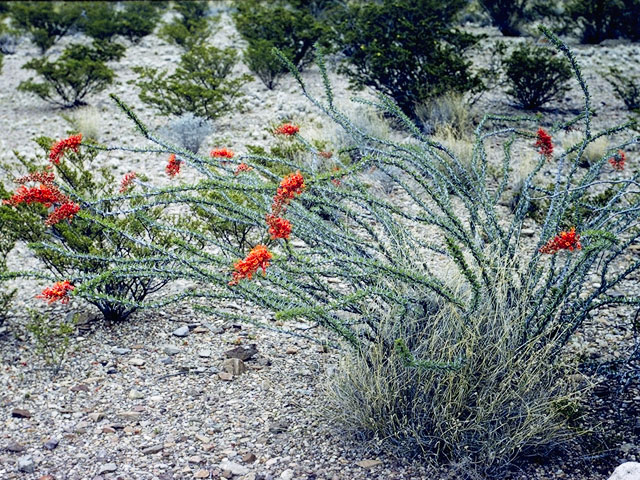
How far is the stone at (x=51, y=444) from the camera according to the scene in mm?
3180

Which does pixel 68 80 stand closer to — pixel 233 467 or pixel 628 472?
pixel 233 467

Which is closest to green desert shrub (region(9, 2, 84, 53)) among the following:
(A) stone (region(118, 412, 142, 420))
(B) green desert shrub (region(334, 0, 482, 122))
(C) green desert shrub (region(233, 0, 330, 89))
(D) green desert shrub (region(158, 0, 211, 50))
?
(D) green desert shrub (region(158, 0, 211, 50))

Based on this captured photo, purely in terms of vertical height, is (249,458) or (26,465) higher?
(249,458)

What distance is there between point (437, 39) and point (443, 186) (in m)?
6.09

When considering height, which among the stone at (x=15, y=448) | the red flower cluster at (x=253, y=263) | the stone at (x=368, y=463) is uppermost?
the red flower cluster at (x=253, y=263)

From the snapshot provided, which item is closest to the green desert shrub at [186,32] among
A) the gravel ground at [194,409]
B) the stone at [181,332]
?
the gravel ground at [194,409]

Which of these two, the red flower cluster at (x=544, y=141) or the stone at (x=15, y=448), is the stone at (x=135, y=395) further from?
the red flower cluster at (x=544, y=141)

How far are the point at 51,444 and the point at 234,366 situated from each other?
105cm

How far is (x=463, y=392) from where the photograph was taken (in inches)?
113

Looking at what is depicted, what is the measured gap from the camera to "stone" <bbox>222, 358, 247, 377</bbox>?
3.76 metres

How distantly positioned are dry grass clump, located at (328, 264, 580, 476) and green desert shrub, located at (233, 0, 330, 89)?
7.85m

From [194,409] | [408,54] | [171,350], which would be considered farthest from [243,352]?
[408,54]

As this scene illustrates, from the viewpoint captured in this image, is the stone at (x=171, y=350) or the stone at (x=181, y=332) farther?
the stone at (x=181, y=332)

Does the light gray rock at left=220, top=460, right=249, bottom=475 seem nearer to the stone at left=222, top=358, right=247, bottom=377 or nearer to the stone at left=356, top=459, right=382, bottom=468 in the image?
the stone at left=356, top=459, right=382, bottom=468
